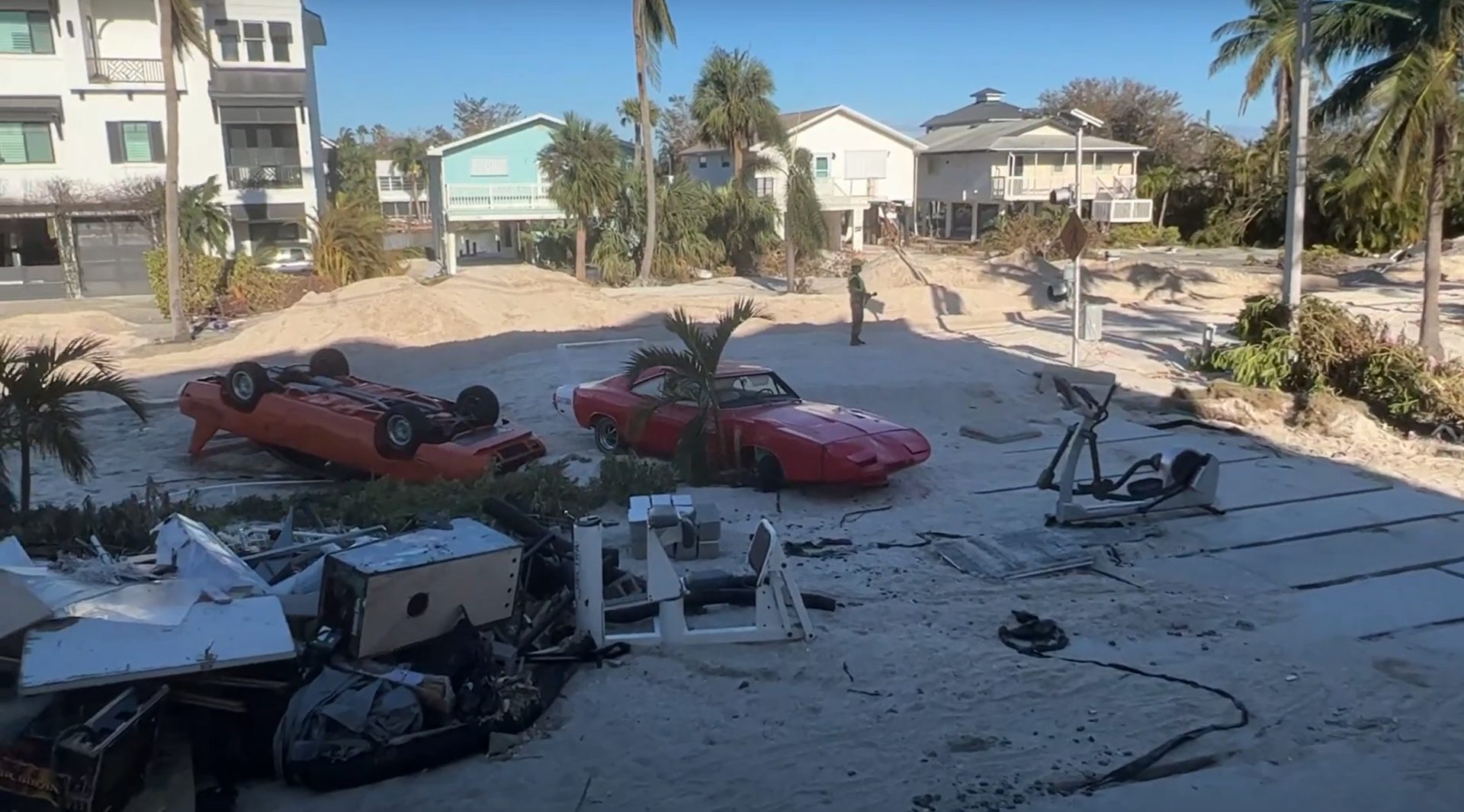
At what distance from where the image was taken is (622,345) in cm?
1927

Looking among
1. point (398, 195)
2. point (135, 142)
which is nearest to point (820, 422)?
point (135, 142)

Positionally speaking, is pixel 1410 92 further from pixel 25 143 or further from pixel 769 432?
pixel 25 143

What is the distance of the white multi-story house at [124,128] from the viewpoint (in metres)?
32.2

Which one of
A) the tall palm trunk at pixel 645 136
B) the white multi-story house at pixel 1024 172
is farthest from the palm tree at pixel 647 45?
the white multi-story house at pixel 1024 172

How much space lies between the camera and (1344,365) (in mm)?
14977

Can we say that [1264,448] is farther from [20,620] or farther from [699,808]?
[20,620]

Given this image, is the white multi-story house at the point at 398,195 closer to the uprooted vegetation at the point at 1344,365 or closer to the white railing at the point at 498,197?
the white railing at the point at 498,197

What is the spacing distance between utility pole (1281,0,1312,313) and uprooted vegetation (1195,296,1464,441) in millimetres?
486

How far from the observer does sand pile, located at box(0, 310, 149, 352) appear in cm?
2327

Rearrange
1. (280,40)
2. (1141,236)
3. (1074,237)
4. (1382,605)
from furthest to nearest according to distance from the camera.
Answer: (1141,236) → (280,40) → (1074,237) → (1382,605)

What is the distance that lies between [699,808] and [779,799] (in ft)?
1.16

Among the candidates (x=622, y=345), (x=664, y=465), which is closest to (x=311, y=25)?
(x=622, y=345)

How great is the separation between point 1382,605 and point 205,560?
285 inches

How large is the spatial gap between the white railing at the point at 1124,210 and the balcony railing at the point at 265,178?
105ft
